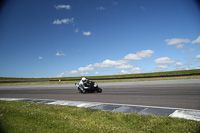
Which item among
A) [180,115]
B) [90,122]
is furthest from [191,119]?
[90,122]

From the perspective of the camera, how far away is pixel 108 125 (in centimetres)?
531

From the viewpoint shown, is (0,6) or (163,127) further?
(163,127)

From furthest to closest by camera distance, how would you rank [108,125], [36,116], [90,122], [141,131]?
1. [36,116]
2. [90,122]
3. [108,125]
4. [141,131]

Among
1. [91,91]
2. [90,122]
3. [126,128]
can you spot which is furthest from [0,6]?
[91,91]

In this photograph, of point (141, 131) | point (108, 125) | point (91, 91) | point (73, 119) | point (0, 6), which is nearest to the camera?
point (0, 6)

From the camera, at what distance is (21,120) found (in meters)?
6.17

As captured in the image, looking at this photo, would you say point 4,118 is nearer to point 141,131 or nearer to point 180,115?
point 141,131

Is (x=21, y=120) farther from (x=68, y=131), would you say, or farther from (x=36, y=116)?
(x=68, y=131)

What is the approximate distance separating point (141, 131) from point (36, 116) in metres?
4.33

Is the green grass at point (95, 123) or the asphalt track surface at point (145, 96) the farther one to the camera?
the asphalt track surface at point (145, 96)

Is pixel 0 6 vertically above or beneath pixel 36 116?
above

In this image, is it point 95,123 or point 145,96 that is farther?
point 145,96

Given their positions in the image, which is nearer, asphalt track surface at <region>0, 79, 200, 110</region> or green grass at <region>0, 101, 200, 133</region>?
green grass at <region>0, 101, 200, 133</region>

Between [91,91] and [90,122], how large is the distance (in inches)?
342
